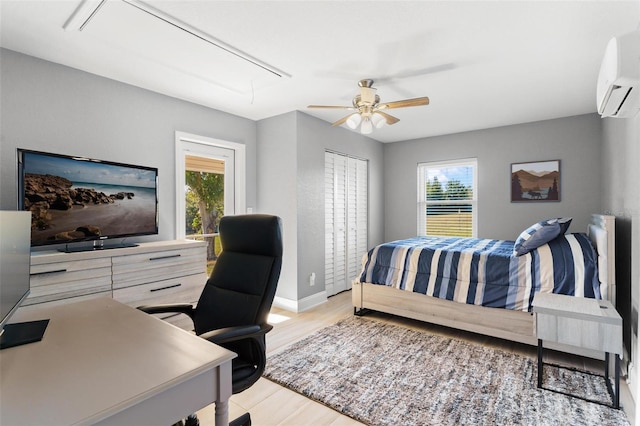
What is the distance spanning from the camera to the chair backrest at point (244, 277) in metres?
1.63

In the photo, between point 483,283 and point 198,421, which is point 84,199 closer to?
point 198,421

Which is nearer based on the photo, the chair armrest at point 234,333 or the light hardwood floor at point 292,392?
the chair armrest at point 234,333

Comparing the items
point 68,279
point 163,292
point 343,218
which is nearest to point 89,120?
point 68,279

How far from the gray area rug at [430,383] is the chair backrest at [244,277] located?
911 millimetres

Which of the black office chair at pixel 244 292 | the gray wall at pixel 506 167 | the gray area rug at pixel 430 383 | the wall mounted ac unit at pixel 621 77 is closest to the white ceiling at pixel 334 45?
the wall mounted ac unit at pixel 621 77

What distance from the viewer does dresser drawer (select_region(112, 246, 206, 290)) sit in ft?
8.11

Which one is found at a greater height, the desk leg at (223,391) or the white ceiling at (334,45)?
the white ceiling at (334,45)

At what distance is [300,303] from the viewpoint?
12.6 ft

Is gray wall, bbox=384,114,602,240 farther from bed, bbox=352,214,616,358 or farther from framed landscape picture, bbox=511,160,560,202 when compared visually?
bed, bbox=352,214,616,358

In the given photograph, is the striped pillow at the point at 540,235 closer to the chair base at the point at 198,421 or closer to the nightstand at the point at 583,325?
the nightstand at the point at 583,325

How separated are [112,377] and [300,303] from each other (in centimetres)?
304

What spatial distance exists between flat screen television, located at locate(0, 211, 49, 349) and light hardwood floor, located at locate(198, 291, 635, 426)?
115 centimetres

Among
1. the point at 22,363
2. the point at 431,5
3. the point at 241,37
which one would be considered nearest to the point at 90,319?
the point at 22,363

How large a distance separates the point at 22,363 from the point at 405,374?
7.30 feet
